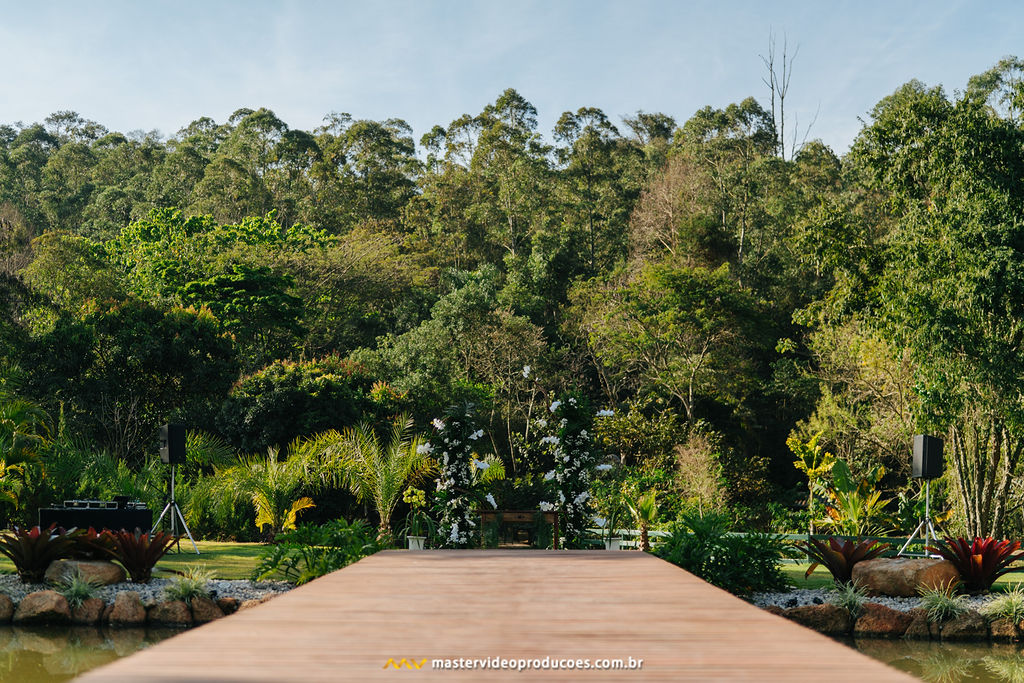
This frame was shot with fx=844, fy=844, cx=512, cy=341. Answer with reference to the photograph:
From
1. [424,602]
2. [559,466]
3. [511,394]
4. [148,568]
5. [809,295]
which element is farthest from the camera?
[809,295]

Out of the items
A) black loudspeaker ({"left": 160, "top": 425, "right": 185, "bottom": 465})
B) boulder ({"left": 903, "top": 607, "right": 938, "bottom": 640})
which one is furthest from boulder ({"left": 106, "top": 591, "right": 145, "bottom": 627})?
boulder ({"left": 903, "top": 607, "right": 938, "bottom": 640})

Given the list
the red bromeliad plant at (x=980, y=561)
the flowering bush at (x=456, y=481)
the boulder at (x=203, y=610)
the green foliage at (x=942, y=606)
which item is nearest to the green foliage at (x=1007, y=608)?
the green foliage at (x=942, y=606)

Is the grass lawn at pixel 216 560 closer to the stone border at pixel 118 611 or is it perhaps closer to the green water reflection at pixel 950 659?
the stone border at pixel 118 611

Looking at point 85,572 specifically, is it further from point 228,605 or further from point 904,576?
point 904,576

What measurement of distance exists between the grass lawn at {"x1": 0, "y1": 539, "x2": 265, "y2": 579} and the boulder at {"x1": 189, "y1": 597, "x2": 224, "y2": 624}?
870mm

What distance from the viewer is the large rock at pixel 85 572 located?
8.05m

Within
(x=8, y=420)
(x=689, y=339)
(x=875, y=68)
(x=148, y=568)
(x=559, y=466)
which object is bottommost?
(x=148, y=568)

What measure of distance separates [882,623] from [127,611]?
6676 millimetres

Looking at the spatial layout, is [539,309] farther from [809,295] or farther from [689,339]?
[809,295]

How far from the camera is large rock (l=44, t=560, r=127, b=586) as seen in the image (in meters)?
8.05

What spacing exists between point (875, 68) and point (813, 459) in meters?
11.2

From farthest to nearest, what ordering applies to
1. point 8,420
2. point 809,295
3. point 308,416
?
point 809,295 → point 308,416 → point 8,420

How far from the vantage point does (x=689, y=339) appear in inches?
795

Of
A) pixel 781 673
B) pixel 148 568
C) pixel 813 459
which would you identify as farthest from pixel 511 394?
pixel 781 673
